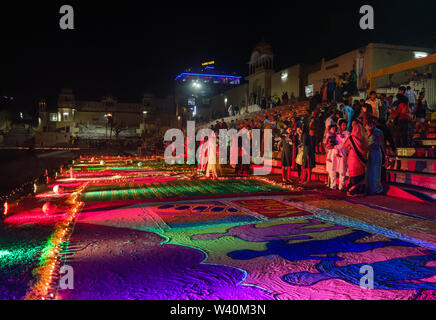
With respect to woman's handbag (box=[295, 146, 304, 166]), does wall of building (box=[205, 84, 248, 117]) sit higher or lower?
higher

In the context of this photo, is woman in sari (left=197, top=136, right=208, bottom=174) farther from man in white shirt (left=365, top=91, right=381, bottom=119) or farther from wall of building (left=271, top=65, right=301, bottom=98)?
wall of building (left=271, top=65, right=301, bottom=98)

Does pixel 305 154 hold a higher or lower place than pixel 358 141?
Result: lower

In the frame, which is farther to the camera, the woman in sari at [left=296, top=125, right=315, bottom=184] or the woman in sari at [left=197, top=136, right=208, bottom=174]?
the woman in sari at [left=197, top=136, right=208, bottom=174]

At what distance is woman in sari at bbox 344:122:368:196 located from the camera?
855 cm

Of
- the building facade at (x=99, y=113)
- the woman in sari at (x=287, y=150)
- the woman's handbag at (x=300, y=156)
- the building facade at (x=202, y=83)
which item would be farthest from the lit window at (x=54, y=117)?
the woman's handbag at (x=300, y=156)

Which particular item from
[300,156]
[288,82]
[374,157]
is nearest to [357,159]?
[374,157]

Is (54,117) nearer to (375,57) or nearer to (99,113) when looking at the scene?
(99,113)

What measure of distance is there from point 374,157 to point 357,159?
39 centimetres

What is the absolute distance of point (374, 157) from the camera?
8477 millimetres

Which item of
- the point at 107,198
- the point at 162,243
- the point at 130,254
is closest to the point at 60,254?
the point at 130,254

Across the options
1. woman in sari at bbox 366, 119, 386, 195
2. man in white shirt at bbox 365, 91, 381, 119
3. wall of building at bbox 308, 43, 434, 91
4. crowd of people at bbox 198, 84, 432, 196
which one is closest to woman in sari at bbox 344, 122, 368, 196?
crowd of people at bbox 198, 84, 432, 196

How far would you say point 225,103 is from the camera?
48.5 metres

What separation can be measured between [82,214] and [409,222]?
5.96m

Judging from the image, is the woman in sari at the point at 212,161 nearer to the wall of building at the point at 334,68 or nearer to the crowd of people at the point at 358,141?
the crowd of people at the point at 358,141
